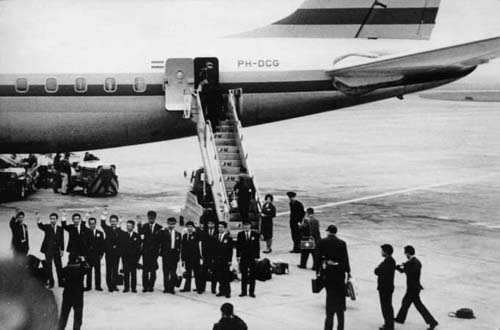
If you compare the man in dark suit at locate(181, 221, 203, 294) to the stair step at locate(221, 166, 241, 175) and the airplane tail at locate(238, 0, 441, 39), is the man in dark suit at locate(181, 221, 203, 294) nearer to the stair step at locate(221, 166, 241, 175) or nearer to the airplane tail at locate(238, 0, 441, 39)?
the stair step at locate(221, 166, 241, 175)

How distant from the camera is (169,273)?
1614 centimetres

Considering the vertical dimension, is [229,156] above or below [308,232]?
above

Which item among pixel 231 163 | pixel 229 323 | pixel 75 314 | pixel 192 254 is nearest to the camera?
pixel 229 323

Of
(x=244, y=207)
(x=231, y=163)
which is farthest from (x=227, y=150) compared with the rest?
(x=244, y=207)

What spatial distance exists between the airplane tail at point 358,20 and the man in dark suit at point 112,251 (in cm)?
1238

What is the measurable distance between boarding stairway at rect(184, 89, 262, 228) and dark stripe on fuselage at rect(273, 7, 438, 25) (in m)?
3.98

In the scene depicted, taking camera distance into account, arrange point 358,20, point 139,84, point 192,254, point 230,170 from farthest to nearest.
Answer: point 358,20, point 139,84, point 230,170, point 192,254

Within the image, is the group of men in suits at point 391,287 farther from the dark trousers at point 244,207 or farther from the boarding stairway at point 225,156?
the dark trousers at point 244,207

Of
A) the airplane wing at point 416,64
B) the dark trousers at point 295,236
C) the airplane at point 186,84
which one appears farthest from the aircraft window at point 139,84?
the dark trousers at point 295,236

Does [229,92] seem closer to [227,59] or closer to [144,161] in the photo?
[227,59]

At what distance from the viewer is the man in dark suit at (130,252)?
632 inches

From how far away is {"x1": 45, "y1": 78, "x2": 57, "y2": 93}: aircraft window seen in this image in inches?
955

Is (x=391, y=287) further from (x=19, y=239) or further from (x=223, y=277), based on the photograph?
(x=19, y=239)

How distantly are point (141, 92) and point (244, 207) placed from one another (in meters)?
6.11
